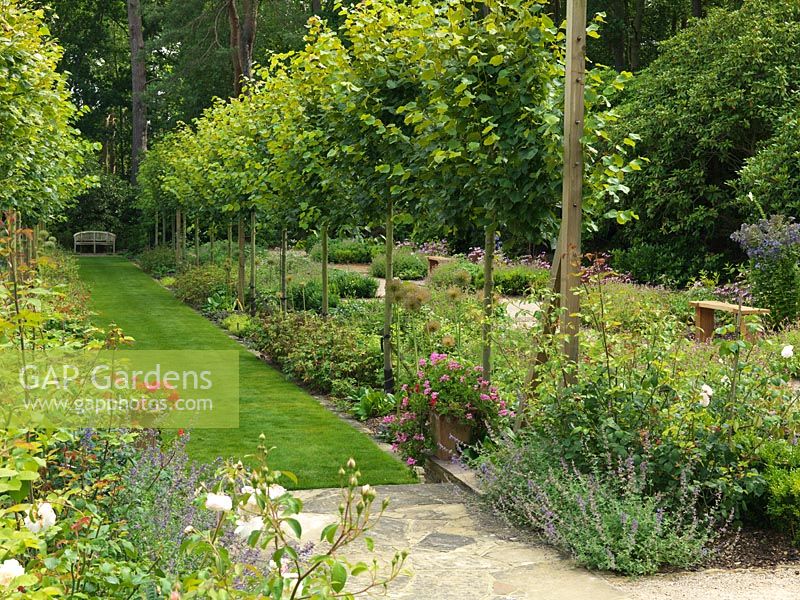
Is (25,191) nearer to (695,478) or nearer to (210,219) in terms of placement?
(210,219)

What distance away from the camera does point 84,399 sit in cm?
405

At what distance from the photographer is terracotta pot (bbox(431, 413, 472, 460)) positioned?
591cm

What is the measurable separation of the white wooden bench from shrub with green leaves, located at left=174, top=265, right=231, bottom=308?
48.1 ft

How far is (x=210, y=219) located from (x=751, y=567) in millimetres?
13370

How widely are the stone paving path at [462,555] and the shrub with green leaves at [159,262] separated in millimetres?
17519

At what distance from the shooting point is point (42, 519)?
2.46 meters

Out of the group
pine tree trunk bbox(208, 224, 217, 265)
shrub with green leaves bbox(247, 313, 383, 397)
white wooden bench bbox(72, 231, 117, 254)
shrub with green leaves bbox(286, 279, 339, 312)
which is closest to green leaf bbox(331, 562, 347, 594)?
shrub with green leaves bbox(247, 313, 383, 397)

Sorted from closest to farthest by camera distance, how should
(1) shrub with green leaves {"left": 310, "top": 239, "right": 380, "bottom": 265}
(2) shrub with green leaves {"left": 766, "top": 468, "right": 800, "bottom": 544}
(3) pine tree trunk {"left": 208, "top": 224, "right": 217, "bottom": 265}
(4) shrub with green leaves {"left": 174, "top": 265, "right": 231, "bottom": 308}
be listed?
(2) shrub with green leaves {"left": 766, "top": 468, "right": 800, "bottom": 544} → (4) shrub with green leaves {"left": 174, "top": 265, "right": 231, "bottom": 308} → (3) pine tree trunk {"left": 208, "top": 224, "right": 217, "bottom": 265} → (1) shrub with green leaves {"left": 310, "top": 239, "right": 380, "bottom": 265}

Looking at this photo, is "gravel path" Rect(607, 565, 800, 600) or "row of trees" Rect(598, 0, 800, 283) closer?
"gravel path" Rect(607, 565, 800, 600)

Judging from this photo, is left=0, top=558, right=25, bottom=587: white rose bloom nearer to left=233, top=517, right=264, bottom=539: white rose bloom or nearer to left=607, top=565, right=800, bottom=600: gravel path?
left=233, top=517, right=264, bottom=539: white rose bloom

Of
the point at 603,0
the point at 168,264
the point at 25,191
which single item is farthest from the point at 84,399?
the point at 603,0

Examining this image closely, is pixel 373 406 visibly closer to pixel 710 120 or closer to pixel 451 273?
pixel 451 273

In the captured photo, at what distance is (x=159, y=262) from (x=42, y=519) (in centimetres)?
2137

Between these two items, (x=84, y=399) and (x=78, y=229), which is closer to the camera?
(x=84, y=399)
